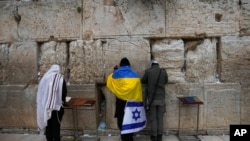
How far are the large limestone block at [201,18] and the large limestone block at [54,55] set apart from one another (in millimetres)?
2309

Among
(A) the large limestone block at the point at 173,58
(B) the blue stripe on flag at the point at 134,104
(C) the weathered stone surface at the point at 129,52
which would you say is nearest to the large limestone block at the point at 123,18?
(C) the weathered stone surface at the point at 129,52

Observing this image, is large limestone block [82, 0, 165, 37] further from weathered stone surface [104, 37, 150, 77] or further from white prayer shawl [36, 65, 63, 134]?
white prayer shawl [36, 65, 63, 134]

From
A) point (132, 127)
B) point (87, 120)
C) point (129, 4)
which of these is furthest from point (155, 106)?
point (129, 4)

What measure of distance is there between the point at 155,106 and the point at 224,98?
1.59 meters

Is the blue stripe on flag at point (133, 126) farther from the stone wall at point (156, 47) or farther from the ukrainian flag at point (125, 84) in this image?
the stone wall at point (156, 47)

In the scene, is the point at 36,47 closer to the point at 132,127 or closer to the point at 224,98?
the point at 132,127

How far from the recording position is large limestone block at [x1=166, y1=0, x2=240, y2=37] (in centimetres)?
602

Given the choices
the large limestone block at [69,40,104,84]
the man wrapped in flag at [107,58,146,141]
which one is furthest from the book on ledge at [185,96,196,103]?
the large limestone block at [69,40,104,84]

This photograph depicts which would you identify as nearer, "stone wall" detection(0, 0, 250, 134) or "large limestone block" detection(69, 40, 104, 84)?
"stone wall" detection(0, 0, 250, 134)

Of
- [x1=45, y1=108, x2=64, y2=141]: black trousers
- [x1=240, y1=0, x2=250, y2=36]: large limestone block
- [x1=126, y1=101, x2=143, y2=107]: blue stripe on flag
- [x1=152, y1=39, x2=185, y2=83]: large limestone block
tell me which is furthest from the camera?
[x1=152, y1=39, x2=185, y2=83]: large limestone block

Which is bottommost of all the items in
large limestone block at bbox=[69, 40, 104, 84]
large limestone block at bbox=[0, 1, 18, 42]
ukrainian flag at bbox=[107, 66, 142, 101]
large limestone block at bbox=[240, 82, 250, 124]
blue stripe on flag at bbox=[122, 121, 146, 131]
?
blue stripe on flag at bbox=[122, 121, 146, 131]

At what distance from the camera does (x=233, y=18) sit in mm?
6023

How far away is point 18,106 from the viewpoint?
252 inches

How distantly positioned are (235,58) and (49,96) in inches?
153
